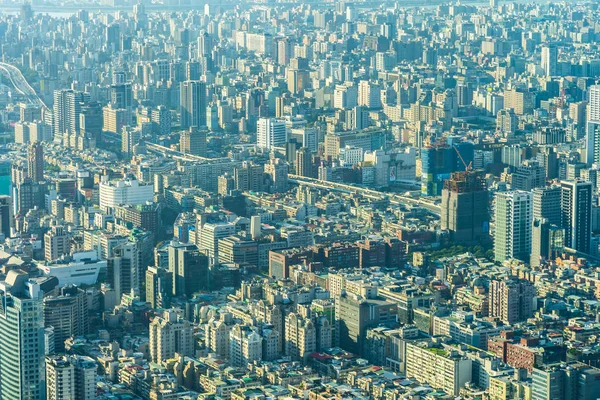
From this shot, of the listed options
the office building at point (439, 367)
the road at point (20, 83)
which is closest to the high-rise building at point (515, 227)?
the office building at point (439, 367)

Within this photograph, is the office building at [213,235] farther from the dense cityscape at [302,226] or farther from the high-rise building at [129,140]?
the high-rise building at [129,140]

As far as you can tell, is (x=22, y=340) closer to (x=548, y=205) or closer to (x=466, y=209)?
(x=466, y=209)

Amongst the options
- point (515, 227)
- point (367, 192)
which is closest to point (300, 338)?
point (515, 227)

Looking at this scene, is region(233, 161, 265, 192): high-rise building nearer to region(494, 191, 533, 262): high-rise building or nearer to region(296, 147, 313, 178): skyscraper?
region(296, 147, 313, 178): skyscraper

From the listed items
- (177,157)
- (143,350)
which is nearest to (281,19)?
(177,157)

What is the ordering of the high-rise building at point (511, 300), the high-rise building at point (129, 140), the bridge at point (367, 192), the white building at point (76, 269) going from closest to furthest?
the high-rise building at point (511, 300), the white building at point (76, 269), the bridge at point (367, 192), the high-rise building at point (129, 140)

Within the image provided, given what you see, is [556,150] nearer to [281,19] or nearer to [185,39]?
[185,39]
